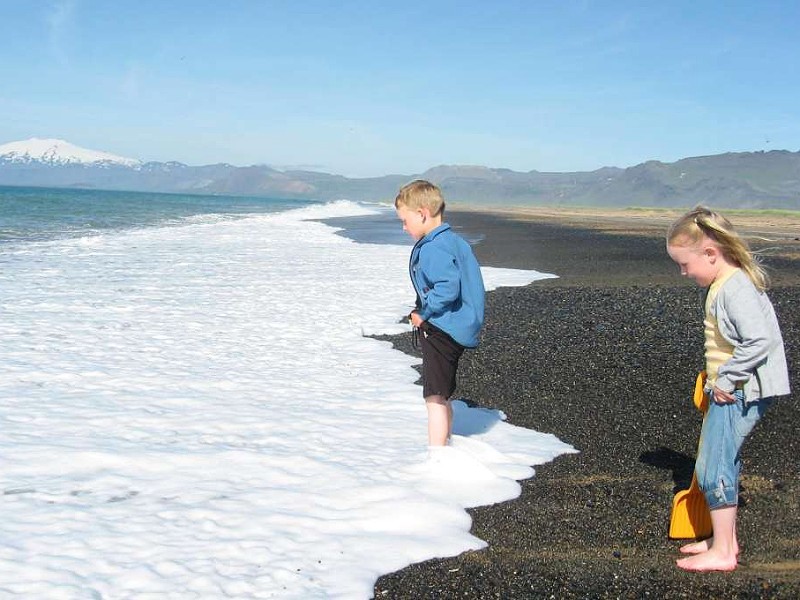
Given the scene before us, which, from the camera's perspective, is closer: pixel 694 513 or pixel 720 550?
pixel 720 550

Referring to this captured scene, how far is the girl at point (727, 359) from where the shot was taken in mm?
3410

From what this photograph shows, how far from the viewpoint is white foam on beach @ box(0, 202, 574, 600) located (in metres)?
3.41

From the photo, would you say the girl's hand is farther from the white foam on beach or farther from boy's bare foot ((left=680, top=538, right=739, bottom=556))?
the white foam on beach

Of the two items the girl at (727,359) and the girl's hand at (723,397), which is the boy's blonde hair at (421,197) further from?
the girl's hand at (723,397)

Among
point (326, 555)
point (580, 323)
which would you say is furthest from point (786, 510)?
point (580, 323)

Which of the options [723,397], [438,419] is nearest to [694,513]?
[723,397]

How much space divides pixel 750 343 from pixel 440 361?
1.85m

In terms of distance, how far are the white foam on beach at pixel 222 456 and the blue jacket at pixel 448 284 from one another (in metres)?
0.83

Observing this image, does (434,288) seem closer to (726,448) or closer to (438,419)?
(438,419)

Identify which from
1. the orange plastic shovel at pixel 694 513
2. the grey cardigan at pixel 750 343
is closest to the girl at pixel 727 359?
the grey cardigan at pixel 750 343

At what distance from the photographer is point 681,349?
8.19m

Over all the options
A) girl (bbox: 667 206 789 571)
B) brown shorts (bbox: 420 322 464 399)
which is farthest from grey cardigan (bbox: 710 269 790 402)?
brown shorts (bbox: 420 322 464 399)

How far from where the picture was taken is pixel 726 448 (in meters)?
3.56

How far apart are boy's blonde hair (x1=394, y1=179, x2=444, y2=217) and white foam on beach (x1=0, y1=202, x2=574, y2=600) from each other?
5.08ft
